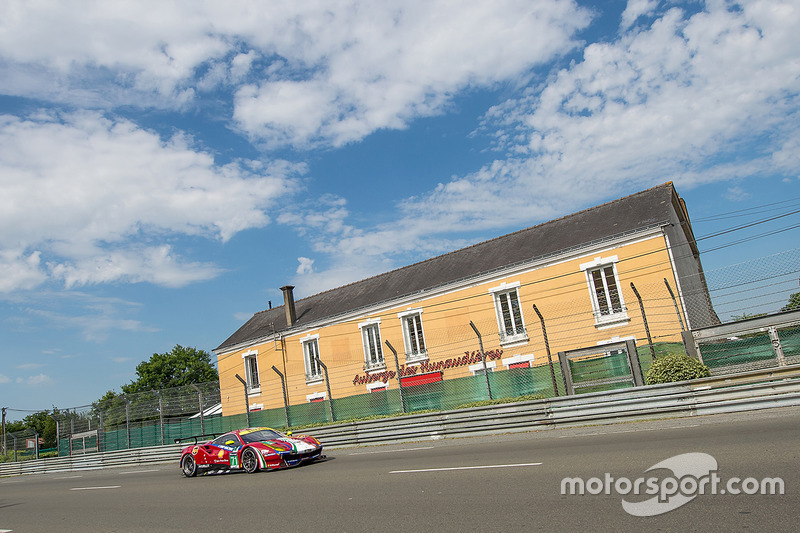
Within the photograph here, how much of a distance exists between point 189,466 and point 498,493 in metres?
11.7

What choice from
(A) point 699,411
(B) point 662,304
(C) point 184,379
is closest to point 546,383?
(A) point 699,411

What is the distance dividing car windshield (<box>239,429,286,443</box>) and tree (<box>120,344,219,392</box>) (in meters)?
62.0

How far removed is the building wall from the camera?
23.0m

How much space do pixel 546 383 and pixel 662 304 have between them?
7.58 metres

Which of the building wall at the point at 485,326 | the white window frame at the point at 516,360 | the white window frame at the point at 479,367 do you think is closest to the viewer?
the building wall at the point at 485,326

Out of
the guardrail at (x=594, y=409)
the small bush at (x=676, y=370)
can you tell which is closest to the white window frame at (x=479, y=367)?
the guardrail at (x=594, y=409)

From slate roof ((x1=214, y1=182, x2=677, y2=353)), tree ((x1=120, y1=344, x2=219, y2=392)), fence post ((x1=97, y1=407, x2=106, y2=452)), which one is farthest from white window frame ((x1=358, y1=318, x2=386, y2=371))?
tree ((x1=120, y1=344, x2=219, y2=392))

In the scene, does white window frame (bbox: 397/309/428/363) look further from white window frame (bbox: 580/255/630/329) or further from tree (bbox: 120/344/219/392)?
tree (bbox: 120/344/219/392)

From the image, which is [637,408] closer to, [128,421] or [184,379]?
[128,421]

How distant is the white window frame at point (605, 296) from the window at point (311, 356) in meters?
17.1

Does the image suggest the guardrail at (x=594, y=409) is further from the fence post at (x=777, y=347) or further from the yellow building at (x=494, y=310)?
the fence post at (x=777, y=347)

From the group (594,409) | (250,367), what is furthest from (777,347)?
(250,367)

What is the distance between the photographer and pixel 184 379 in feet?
246

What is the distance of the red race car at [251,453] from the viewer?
45.9ft
